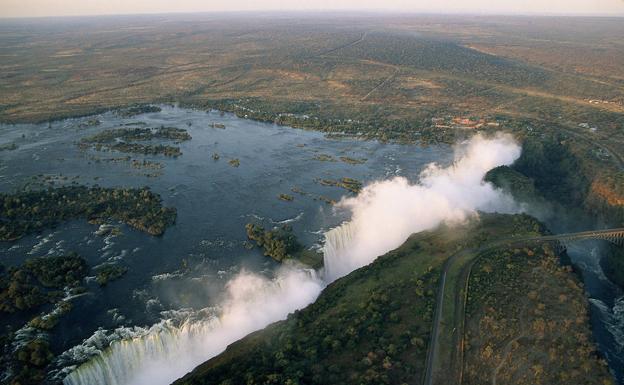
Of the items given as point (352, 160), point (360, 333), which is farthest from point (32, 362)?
point (352, 160)

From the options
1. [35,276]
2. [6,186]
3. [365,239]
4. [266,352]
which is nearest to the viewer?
[266,352]

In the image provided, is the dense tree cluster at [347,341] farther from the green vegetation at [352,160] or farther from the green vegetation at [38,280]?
the green vegetation at [352,160]

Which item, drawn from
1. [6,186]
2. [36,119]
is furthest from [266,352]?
[36,119]

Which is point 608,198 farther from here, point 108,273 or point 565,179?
point 108,273

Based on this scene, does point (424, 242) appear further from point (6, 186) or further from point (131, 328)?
point (6, 186)

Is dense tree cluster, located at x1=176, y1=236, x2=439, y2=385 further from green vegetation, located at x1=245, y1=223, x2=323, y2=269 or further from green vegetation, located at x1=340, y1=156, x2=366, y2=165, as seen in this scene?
green vegetation, located at x1=340, y1=156, x2=366, y2=165

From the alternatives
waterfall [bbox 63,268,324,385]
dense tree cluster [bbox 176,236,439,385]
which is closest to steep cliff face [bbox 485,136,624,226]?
dense tree cluster [bbox 176,236,439,385]
